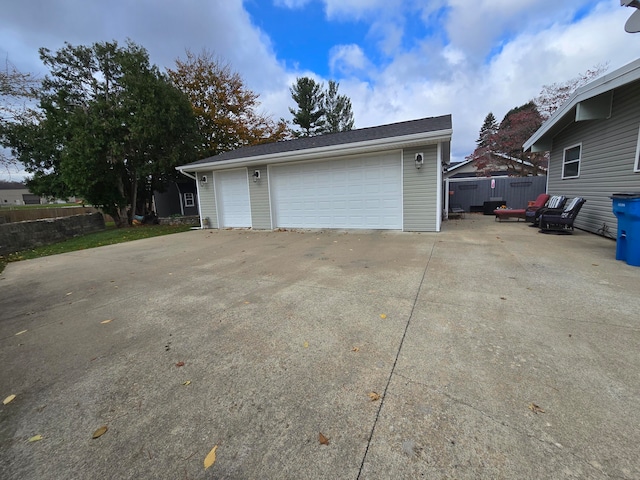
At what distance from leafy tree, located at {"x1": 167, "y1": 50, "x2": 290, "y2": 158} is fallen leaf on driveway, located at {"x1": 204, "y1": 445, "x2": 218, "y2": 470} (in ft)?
60.5

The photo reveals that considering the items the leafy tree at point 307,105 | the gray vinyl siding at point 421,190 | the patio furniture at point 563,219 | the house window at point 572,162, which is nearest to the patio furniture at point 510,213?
the house window at point 572,162

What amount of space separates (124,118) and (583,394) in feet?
50.4

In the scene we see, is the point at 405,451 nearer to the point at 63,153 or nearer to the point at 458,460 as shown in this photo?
the point at 458,460

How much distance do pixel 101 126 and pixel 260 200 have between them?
25.3 ft

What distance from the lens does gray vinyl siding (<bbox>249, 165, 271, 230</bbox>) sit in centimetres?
978

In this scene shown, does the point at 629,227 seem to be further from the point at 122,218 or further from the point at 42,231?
the point at 122,218

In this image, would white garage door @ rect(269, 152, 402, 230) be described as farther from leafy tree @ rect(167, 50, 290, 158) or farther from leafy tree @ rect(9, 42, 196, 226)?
leafy tree @ rect(167, 50, 290, 158)

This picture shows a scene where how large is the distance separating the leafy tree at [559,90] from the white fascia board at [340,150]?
13803 mm

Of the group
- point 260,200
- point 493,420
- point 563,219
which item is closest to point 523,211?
point 563,219

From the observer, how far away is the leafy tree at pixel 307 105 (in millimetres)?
23719

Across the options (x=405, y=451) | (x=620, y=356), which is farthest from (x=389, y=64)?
(x=405, y=451)

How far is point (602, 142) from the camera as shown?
6.92m

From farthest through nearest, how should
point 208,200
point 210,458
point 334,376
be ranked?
point 208,200 < point 334,376 < point 210,458

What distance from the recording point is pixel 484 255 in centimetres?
523
